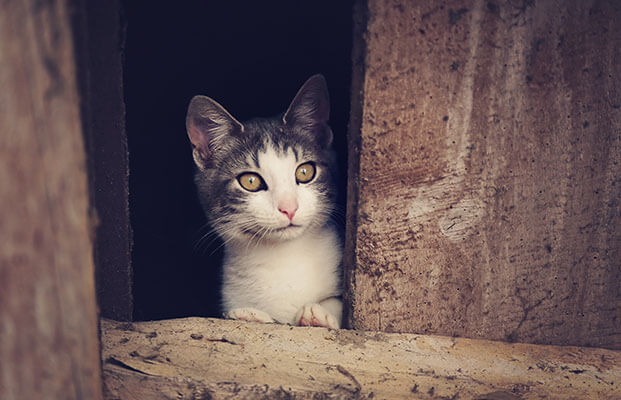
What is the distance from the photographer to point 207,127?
6.78ft

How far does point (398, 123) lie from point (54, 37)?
35.3 inches

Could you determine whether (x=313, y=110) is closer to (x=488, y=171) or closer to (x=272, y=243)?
(x=272, y=243)

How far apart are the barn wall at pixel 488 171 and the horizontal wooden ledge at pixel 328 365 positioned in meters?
0.10

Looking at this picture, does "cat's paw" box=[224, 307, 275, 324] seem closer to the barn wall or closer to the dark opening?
the barn wall

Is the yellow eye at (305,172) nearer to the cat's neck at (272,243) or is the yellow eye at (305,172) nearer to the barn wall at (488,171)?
the cat's neck at (272,243)

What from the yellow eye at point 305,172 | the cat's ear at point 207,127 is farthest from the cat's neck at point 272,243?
the cat's ear at point 207,127

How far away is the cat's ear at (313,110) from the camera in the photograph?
6.33ft

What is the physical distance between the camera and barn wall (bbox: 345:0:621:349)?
51.4 inches

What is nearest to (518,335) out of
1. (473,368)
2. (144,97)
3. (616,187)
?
(473,368)

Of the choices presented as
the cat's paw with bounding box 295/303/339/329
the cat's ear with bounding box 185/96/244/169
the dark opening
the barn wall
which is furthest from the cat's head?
the dark opening

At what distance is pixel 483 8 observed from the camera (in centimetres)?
128

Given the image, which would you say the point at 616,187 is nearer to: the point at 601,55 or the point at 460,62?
the point at 601,55

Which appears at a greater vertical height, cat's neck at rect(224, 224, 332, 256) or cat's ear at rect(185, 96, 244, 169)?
cat's ear at rect(185, 96, 244, 169)

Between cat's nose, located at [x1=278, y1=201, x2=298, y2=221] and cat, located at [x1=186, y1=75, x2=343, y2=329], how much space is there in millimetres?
40
